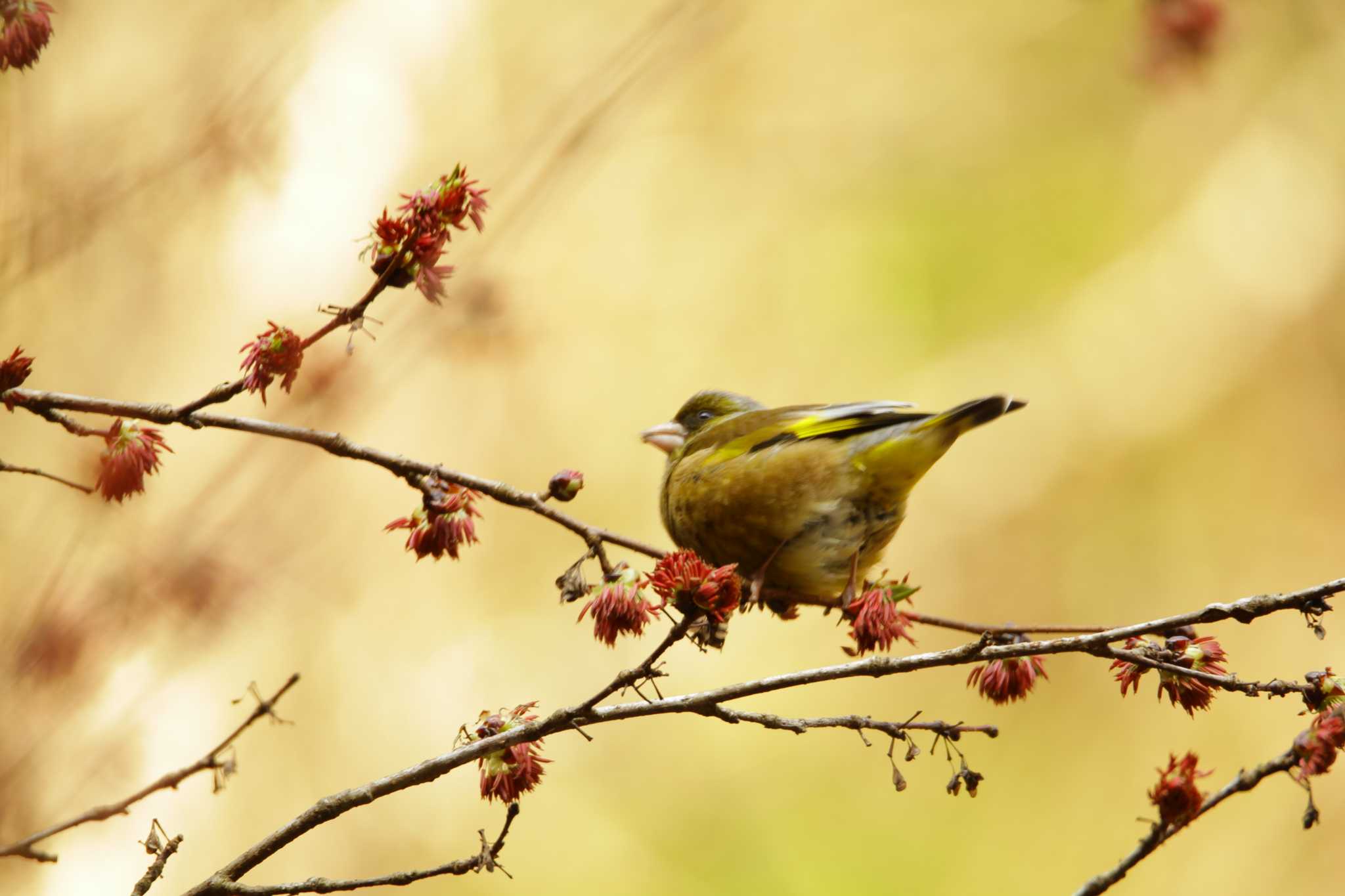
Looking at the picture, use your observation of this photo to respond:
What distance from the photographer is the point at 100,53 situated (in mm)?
5176

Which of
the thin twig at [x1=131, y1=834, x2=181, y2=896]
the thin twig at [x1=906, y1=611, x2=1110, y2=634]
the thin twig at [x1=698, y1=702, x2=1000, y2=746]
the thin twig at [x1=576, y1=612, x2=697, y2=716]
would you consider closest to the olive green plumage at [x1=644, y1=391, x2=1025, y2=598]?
the thin twig at [x1=906, y1=611, x2=1110, y2=634]

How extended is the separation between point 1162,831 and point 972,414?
1490 millimetres

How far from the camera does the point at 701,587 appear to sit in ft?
6.45

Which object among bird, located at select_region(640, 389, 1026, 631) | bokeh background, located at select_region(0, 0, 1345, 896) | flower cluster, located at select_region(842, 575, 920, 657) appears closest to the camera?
flower cluster, located at select_region(842, 575, 920, 657)

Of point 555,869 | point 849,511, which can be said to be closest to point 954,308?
point 555,869

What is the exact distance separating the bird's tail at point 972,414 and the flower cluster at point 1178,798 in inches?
49.8

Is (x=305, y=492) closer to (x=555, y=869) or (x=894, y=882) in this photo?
(x=555, y=869)

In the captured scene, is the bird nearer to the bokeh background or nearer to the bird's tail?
the bird's tail

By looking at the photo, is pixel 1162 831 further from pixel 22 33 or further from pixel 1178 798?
pixel 22 33

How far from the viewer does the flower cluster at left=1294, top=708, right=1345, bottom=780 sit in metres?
1.71

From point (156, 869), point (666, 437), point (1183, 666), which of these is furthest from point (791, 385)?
point (156, 869)

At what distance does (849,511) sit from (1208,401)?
601 centimetres

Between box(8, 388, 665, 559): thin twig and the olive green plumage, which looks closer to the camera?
box(8, 388, 665, 559): thin twig

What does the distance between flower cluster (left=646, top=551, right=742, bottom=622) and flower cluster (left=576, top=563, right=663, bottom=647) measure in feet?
0.96
